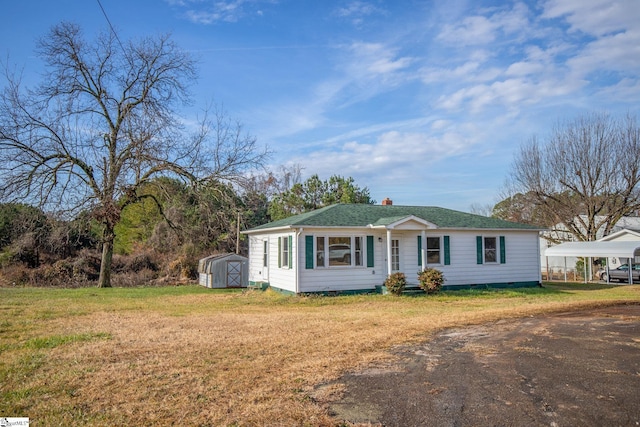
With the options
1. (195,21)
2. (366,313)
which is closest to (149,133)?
(195,21)

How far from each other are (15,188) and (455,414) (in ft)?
66.2

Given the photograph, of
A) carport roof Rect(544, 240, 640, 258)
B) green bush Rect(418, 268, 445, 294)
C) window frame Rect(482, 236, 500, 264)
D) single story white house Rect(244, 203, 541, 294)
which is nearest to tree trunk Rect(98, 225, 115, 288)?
single story white house Rect(244, 203, 541, 294)

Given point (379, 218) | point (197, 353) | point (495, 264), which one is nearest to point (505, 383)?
point (197, 353)

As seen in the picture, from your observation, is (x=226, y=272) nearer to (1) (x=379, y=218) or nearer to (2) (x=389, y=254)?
(1) (x=379, y=218)

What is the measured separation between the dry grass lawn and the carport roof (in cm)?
990

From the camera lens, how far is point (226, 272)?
70.6 feet

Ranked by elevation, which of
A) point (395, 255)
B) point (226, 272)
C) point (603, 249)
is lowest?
point (226, 272)

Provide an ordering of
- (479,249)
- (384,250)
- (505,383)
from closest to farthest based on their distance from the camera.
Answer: (505,383) → (384,250) → (479,249)

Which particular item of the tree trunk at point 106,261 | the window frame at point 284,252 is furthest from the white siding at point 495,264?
the tree trunk at point 106,261

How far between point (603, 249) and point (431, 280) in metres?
11.6

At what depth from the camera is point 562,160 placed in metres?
28.4

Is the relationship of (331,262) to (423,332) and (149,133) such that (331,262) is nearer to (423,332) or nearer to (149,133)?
(423,332)

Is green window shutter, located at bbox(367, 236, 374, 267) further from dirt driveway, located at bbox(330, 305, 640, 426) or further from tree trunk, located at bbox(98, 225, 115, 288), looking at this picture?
tree trunk, located at bbox(98, 225, 115, 288)

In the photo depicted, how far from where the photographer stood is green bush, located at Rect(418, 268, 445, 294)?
1609 cm
